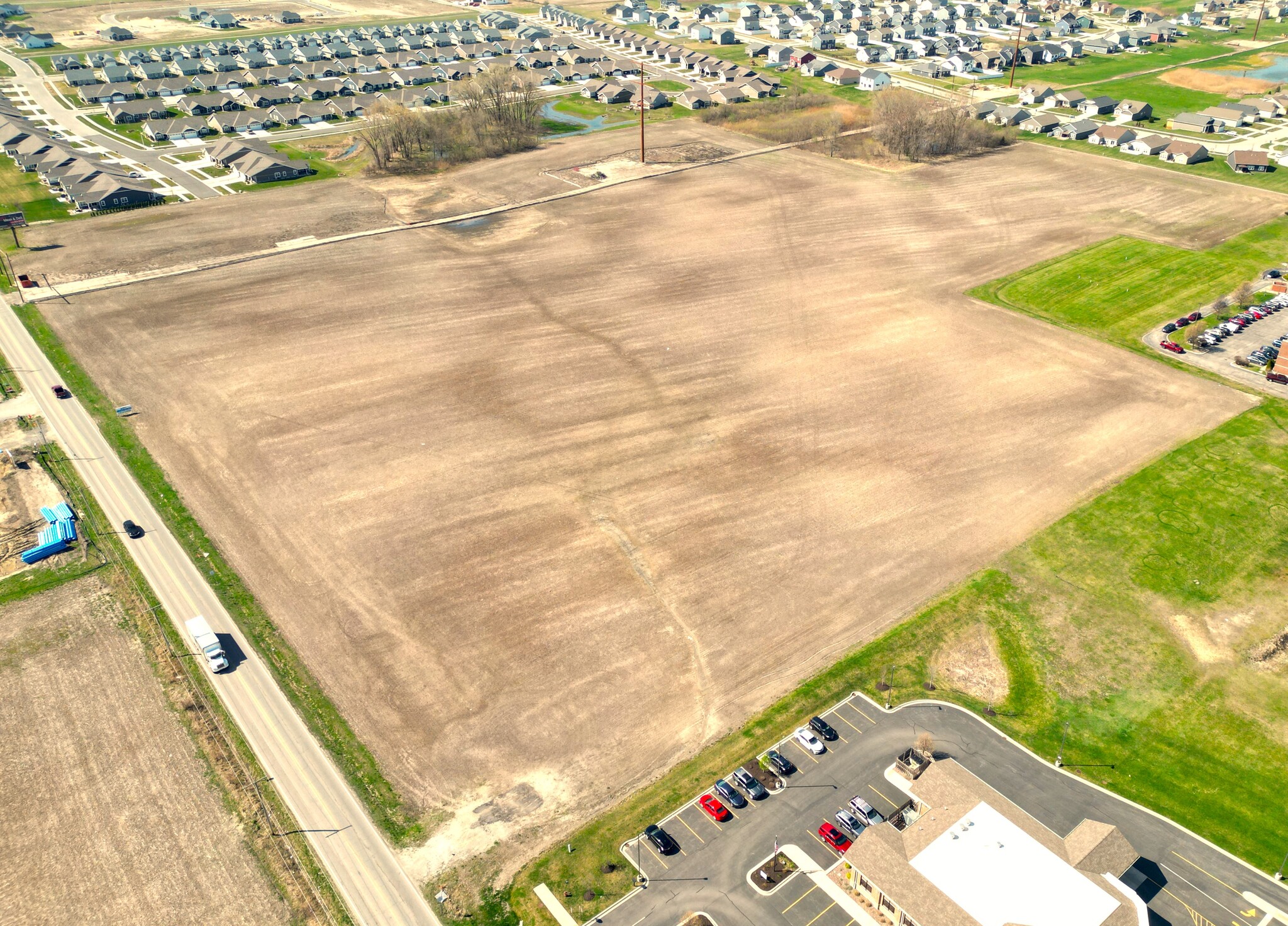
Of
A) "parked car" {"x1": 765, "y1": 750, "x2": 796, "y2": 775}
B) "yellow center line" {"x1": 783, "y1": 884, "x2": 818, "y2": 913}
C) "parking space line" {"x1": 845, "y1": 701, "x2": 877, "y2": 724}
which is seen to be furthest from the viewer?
"parking space line" {"x1": 845, "y1": 701, "x2": 877, "y2": 724}

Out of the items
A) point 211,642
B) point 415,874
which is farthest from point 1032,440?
point 211,642

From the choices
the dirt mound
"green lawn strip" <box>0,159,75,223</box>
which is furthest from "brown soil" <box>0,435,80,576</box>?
the dirt mound

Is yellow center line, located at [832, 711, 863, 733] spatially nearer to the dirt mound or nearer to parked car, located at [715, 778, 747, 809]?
parked car, located at [715, 778, 747, 809]

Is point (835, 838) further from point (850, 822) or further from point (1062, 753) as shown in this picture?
point (1062, 753)

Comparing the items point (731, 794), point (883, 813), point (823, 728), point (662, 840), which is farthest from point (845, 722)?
point (662, 840)

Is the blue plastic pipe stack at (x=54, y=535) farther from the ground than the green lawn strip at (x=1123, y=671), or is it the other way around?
the blue plastic pipe stack at (x=54, y=535)

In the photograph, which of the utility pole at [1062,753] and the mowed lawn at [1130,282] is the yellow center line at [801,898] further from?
the mowed lawn at [1130,282]

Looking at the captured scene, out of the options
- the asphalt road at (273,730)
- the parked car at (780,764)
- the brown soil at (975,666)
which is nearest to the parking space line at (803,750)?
the parked car at (780,764)
